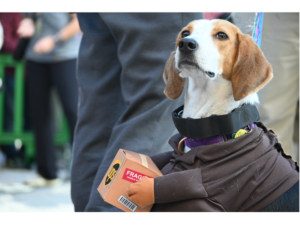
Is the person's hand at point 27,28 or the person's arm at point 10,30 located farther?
the person's arm at point 10,30

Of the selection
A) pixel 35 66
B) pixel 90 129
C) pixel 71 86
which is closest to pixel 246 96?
pixel 90 129

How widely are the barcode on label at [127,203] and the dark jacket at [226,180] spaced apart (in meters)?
0.07

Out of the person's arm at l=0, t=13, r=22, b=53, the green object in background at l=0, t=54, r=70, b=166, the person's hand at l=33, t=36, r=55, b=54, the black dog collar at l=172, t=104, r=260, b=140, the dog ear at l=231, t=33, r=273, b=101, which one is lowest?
the green object in background at l=0, t=54, r=70, b=166

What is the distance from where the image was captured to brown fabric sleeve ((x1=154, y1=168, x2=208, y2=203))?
1041 millimetres

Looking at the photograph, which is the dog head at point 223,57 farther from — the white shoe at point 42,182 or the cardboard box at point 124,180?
the white shoe at point 42,182

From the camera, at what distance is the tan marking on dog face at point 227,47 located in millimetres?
1162

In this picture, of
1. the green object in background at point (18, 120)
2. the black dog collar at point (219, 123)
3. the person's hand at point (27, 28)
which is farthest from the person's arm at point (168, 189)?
the green object in background at point (18, 120)

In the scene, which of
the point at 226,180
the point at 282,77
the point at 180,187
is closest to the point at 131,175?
the point at 180,187

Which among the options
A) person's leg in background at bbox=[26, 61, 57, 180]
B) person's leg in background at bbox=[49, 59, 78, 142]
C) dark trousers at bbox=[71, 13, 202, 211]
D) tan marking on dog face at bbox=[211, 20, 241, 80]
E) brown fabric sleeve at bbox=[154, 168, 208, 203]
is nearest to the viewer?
brown fabric sleeve at bbox=[154, 168, 208, 203]

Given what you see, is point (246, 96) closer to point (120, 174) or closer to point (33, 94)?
point (120, 174)

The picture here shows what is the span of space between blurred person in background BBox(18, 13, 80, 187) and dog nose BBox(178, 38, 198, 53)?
6.45 feet

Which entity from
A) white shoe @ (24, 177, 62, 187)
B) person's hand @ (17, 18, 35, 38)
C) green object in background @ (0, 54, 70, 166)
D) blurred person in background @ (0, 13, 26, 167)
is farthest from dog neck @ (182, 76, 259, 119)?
blurred person in background @ (0, 13, 26, 167)

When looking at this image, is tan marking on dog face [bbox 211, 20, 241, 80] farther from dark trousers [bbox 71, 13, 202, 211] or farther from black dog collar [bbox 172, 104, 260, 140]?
dark trousers [bbox 71, 13, 202, 211]

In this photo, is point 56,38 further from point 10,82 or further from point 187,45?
point 187,45
